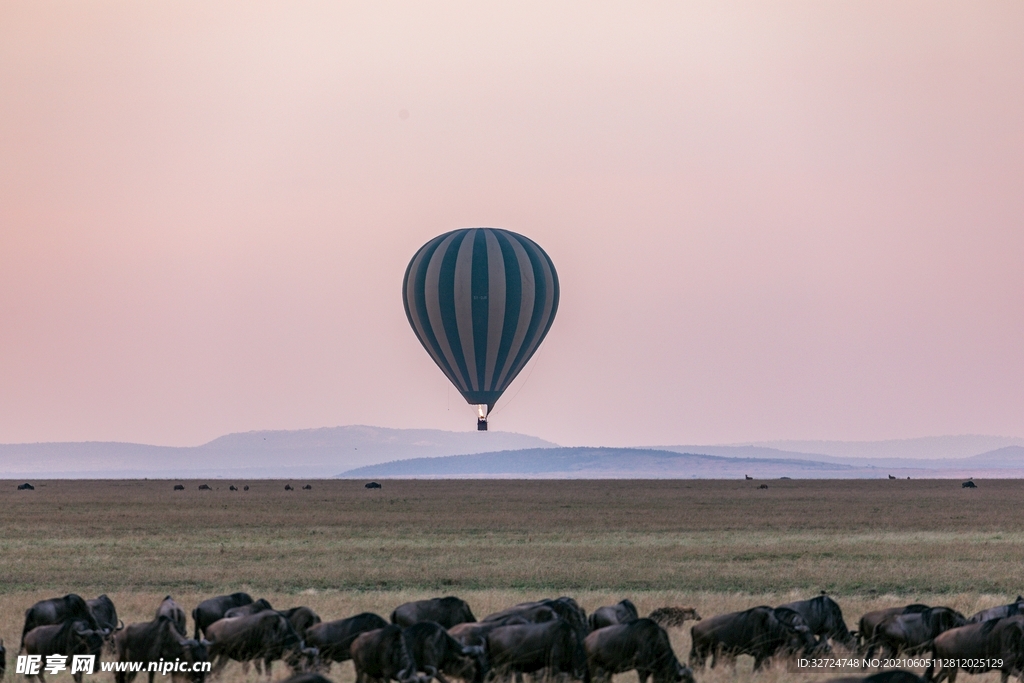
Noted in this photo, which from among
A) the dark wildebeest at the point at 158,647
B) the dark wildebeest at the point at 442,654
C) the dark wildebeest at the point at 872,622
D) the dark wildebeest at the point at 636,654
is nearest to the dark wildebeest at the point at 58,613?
the dark wildebeest at the point at 158,647

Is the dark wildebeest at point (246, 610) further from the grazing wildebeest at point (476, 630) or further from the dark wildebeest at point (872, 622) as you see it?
the dark wildebeest at point (872, 622)

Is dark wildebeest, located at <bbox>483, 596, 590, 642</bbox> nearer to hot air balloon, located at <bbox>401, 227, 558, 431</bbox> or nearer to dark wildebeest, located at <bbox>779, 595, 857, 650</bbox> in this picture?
dark wildebeest, located at <bbox>779, 595, 857, 650</bbox>

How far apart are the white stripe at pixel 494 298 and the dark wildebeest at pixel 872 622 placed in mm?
62194

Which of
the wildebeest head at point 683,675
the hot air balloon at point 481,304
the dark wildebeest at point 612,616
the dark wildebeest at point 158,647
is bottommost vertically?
the wildebeest head at point 683,675

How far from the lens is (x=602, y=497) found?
92062 mm

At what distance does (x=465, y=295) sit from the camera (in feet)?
264

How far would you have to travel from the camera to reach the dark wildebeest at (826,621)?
18.2 metres

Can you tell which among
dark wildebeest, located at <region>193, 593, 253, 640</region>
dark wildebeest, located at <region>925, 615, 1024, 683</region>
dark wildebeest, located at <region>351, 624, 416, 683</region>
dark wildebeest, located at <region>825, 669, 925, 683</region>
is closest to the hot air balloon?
dark wildebeest, located at <region>193, 593, 253, 640</region>

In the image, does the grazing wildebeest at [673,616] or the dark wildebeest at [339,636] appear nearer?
the dark wildebeest at [339,636]

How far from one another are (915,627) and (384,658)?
7181 mm

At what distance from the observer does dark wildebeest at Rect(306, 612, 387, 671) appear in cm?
1659

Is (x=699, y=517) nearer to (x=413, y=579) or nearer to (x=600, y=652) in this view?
(x=413, y=579)

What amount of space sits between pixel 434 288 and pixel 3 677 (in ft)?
214

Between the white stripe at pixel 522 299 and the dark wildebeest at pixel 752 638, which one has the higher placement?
the white stripe at pixel 522 299
